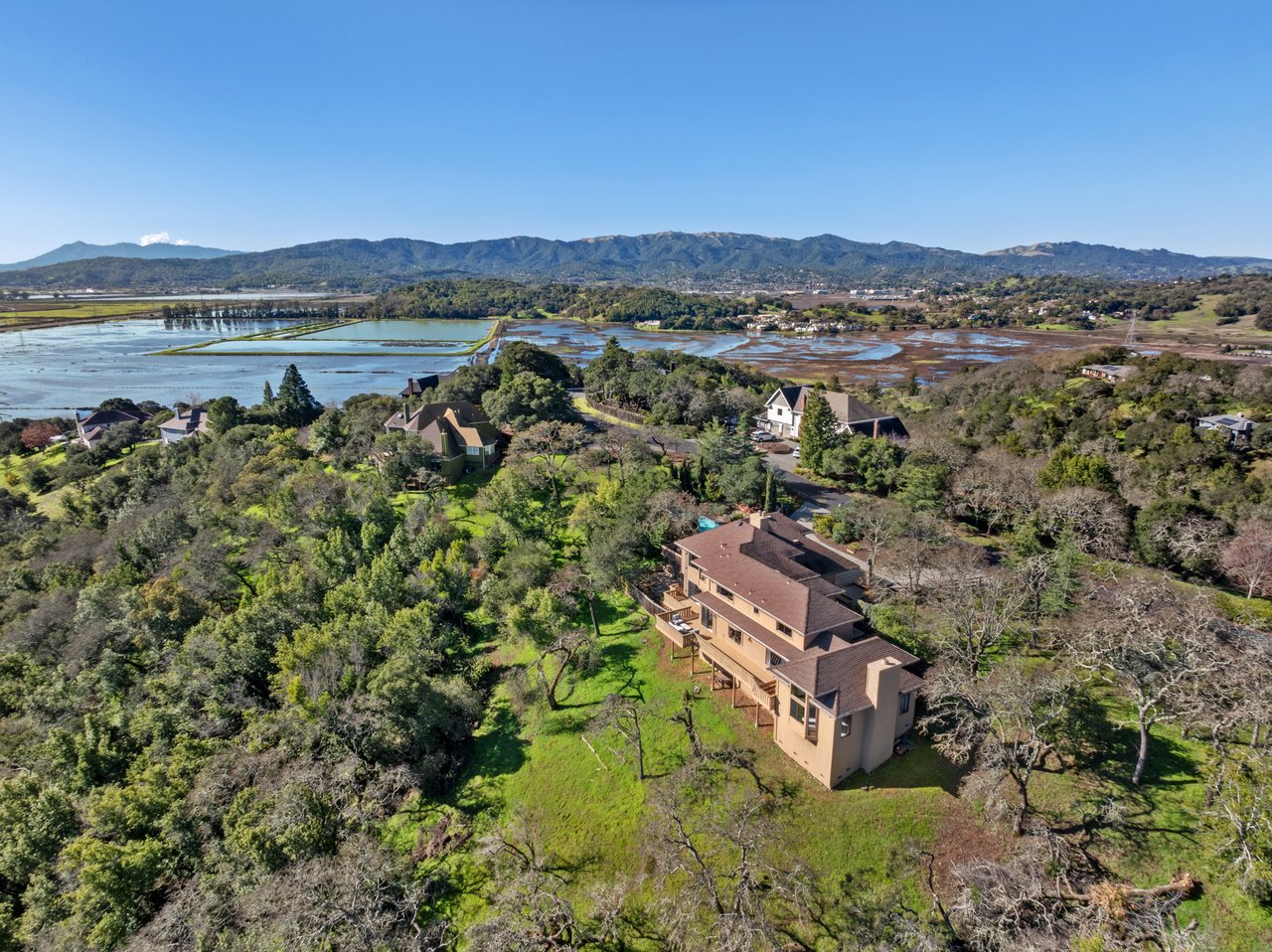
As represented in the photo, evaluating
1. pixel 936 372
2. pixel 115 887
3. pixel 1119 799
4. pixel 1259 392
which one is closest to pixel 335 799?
pixel 115 887

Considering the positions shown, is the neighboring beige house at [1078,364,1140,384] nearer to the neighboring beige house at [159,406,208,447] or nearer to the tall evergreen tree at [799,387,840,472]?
the tall evergreen tree at [799,387,840,472]

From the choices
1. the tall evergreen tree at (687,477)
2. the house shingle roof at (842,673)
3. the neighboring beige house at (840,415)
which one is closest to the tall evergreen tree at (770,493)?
the tall evergreen tree at (687,477)

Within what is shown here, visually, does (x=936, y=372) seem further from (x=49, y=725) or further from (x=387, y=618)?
(x=49, y=725)

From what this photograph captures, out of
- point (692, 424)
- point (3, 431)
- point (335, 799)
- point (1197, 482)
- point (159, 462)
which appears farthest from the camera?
point (3, 431)

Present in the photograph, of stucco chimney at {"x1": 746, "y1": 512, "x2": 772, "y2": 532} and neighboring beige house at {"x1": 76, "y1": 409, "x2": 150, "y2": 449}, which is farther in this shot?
neighboring beige house at {"x1": 76, "y1": 409, "x2": 150, "y2": 449}

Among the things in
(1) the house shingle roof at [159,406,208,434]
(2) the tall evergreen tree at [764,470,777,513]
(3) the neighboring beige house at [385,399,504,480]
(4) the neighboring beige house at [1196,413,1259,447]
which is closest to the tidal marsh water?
(1) the house shingle roof at [159,406,208,434]

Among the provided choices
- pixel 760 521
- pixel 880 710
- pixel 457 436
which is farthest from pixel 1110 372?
pixel 457 436

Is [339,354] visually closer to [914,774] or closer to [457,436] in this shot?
[457,436]
